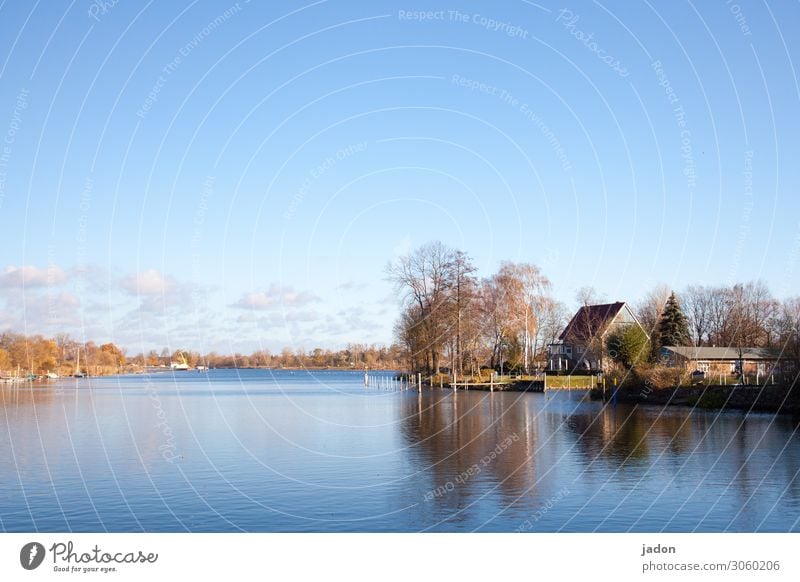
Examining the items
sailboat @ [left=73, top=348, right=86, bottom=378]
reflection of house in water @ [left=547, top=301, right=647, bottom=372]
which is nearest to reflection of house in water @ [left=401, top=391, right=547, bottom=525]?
reflection of house in water @ [left=547, top=301, right=647, bottom=372]

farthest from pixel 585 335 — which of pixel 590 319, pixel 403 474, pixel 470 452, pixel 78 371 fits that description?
pixel 78 371

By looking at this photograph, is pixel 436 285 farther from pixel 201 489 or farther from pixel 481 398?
pixel 201 489

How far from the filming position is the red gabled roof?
84.5 meters

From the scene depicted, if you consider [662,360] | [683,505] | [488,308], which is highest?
[488,308]

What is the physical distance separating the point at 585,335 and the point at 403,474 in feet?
207

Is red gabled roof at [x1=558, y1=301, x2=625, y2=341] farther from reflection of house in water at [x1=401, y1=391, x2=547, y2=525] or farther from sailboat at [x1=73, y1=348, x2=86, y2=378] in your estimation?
sailboat at [x1=73, y1=348, x2=86, y2=378]

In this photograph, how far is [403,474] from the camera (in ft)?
83.0

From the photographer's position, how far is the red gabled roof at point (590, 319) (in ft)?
277

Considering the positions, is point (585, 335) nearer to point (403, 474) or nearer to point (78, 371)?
point (403, 474)

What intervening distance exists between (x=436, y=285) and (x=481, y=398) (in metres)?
18.5

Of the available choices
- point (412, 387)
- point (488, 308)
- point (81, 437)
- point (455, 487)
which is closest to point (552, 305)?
point (488, 308)

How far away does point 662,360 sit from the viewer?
63250 mm

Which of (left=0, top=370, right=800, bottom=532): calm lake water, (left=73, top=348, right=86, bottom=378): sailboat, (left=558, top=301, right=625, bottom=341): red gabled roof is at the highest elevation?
(left=558, top=301, right=625, bottom=341): red gabled roof
